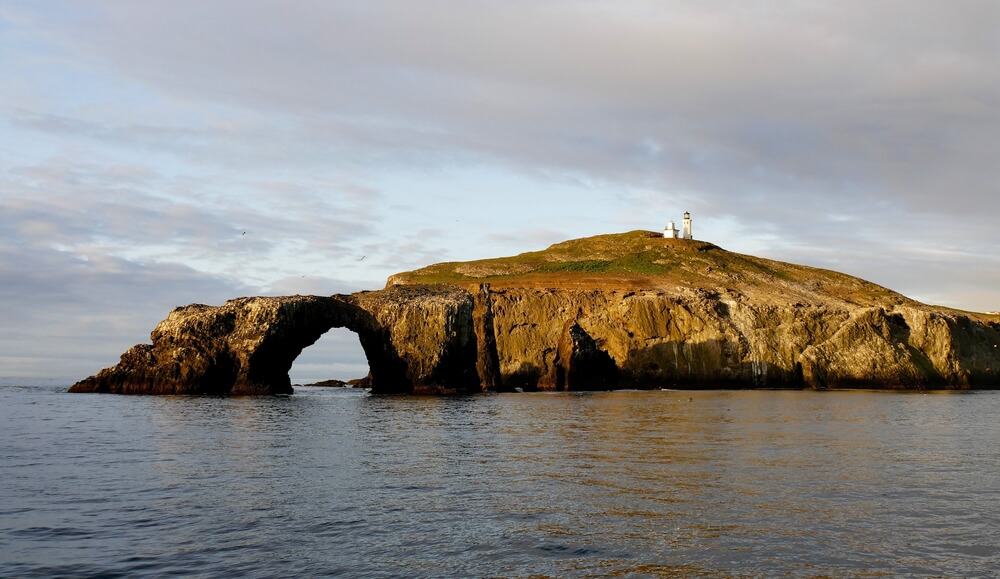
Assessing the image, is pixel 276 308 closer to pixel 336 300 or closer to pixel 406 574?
pixel 336 300

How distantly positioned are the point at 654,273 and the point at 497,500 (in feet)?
331

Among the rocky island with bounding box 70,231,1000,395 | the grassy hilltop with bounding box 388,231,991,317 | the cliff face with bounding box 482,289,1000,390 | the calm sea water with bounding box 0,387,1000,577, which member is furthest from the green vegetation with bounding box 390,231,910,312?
the calm sea water with bounding box 0,387,1000,577

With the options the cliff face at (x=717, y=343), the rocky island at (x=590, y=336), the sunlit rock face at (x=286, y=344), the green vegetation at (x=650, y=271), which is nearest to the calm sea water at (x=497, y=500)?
the sunlit rock face at (x=286, y=344)

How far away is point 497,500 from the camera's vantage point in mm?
19016

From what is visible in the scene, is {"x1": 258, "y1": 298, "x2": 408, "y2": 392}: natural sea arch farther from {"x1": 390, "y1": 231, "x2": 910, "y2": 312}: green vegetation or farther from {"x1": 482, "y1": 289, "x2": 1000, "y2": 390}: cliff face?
{"x1": 390, "y1": 231, "x2": 910, "y2": 312}: green vegetation

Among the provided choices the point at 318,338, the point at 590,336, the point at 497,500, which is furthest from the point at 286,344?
the point at 497,500

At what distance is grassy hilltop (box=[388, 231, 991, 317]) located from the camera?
107688 mm

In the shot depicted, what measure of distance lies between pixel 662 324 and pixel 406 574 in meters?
83.8

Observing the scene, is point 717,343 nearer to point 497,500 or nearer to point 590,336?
point 590,336

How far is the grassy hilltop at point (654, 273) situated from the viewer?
4240 inches

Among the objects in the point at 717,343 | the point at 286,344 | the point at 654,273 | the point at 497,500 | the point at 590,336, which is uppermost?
the point at 654,273

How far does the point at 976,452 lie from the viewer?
28906mm

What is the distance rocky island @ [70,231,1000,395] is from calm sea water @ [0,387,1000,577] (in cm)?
3159

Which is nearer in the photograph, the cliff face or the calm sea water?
the calm sea water
